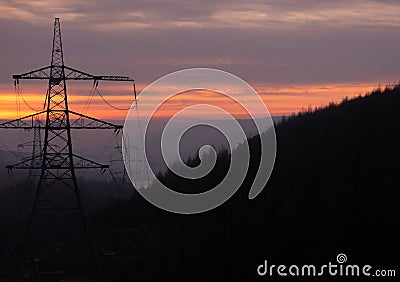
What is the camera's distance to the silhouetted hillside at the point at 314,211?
3073cm

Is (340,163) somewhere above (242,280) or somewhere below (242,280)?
above

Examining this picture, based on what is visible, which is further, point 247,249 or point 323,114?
point 323,114

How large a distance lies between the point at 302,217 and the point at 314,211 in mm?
818

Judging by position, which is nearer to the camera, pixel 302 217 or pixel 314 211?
pixel 314 211

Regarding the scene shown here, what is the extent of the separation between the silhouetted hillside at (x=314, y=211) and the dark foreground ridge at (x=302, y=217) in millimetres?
51

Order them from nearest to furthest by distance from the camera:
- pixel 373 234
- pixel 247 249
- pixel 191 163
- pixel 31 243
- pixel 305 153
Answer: pixel 373 234 → pixel 247 249 → pixel 305 153 → pixel 31 243 → pixel 191 163

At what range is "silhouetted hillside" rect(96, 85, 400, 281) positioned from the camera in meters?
30.7

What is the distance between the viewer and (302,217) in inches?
1395

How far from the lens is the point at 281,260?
108 ft

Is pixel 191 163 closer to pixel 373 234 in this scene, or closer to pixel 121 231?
pixel 121 231

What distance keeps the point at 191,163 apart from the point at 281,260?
40.1 metres

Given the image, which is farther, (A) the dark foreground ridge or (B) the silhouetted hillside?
(A) the dark foreground ridge

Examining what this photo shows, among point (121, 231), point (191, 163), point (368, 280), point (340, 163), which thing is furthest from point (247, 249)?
point (191, 163)

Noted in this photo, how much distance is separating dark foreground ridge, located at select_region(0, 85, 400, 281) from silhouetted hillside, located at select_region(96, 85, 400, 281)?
0.17 ft
